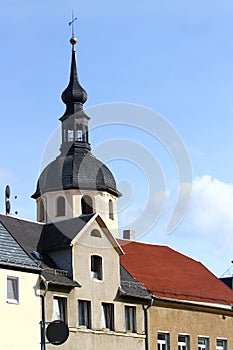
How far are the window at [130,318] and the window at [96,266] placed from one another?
8.97ft

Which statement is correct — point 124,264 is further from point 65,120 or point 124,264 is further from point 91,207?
point 65,120

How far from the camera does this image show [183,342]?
5344cm

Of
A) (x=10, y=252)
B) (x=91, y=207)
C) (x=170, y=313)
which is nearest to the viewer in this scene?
(x=10, y=252)

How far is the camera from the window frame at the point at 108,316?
48.6 m

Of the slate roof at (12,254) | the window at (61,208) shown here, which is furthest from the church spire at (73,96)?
the slate roof at (12,254)

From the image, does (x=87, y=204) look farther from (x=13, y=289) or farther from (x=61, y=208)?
(x=13, y=289)

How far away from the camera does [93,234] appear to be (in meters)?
49.7

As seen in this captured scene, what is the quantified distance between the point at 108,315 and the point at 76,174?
23.1 metres

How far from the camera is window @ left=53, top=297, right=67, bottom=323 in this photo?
149 ft

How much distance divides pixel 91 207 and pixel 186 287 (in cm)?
1523

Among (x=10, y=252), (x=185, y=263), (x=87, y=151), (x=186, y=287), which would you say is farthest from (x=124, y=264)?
(x=87, y=151)

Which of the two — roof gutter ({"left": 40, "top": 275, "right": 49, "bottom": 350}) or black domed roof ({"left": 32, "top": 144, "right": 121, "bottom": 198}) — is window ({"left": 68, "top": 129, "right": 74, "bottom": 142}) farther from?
roof gutter ({"left": 40, "top": 275, "right": 49, "bottom": 350})

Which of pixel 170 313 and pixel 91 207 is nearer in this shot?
pixel 170 313

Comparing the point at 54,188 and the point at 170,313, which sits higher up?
the point at 54,188
